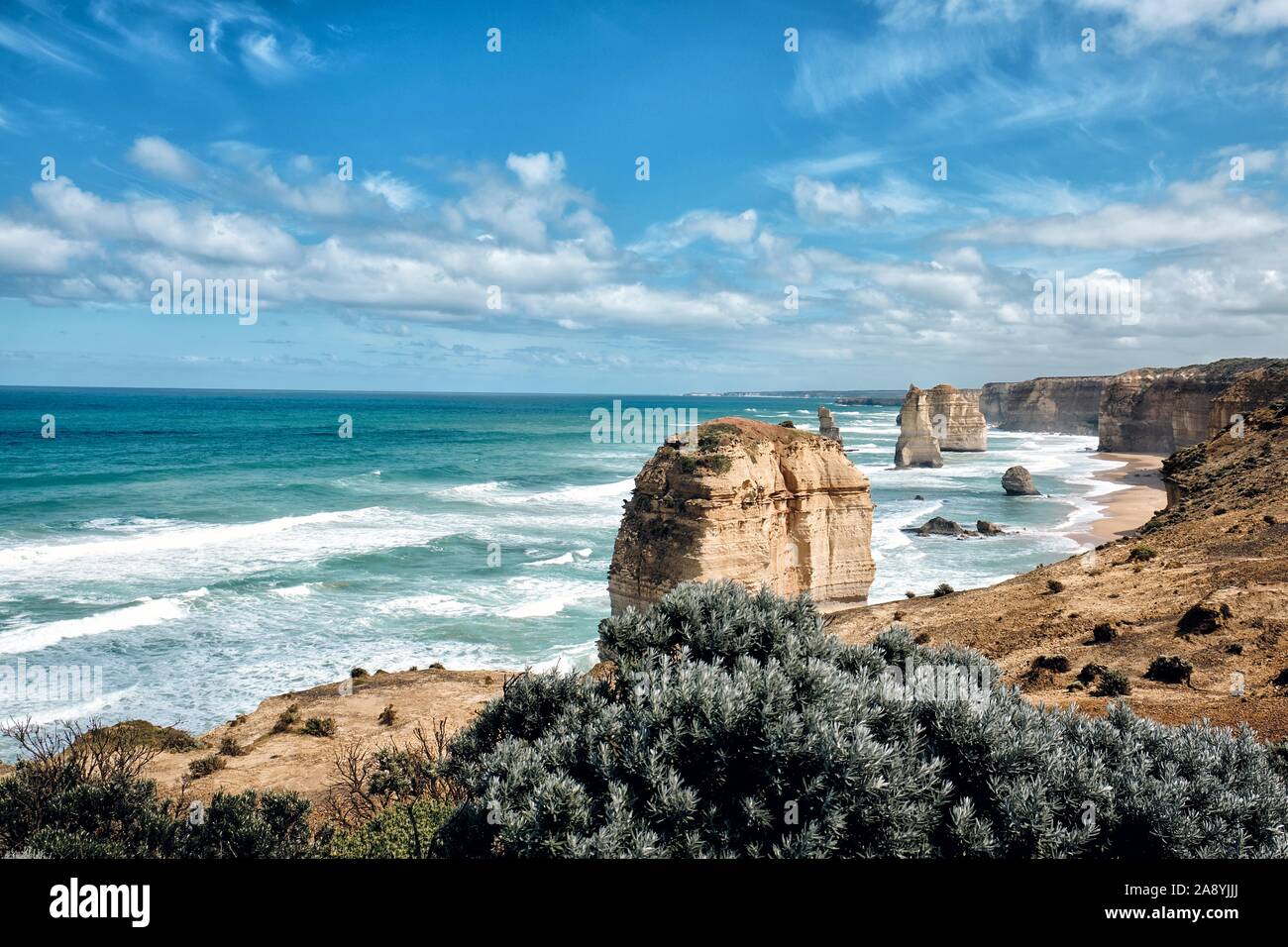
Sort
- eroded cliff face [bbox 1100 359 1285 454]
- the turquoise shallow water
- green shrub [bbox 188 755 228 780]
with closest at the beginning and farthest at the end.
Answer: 1. green shrub [bbox 188 755 228 780]
2. the turquoise shallow water
3. eroded cliff face [bbox 1100 359 1285 454]

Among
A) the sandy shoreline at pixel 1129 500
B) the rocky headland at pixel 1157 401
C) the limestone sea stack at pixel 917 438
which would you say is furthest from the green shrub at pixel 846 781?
the limestone sea stack at pixel 917 438

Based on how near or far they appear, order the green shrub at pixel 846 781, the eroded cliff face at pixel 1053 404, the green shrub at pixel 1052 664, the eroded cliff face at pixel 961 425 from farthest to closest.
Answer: the eroded cliff face at pixel 1053 404, the eroded cliff face at pixel 961 425, the green shrub at pixel 1052 664, the green shrub at pixel 846 781

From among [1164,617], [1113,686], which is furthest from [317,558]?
[1164,617]

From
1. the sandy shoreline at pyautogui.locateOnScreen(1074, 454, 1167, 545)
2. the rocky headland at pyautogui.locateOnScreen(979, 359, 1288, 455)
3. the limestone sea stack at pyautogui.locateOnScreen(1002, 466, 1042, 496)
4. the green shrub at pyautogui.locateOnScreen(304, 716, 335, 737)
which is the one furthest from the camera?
the limestone sea stack at pyautogui.locateOnScreen(1002, 466, 1042, 496)

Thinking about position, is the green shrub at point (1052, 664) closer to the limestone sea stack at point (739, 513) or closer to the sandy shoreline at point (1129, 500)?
the limestone sea stack at point (739, 513)

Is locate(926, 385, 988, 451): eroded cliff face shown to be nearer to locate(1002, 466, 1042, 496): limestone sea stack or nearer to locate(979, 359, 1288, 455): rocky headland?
locate(979, 359, 1288, 455): rocky headland

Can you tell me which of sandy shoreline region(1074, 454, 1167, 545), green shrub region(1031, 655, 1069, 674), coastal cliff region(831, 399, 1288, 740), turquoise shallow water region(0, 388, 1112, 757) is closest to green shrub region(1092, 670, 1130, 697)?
coastal cliff region(831, 399, 1288, 740)
